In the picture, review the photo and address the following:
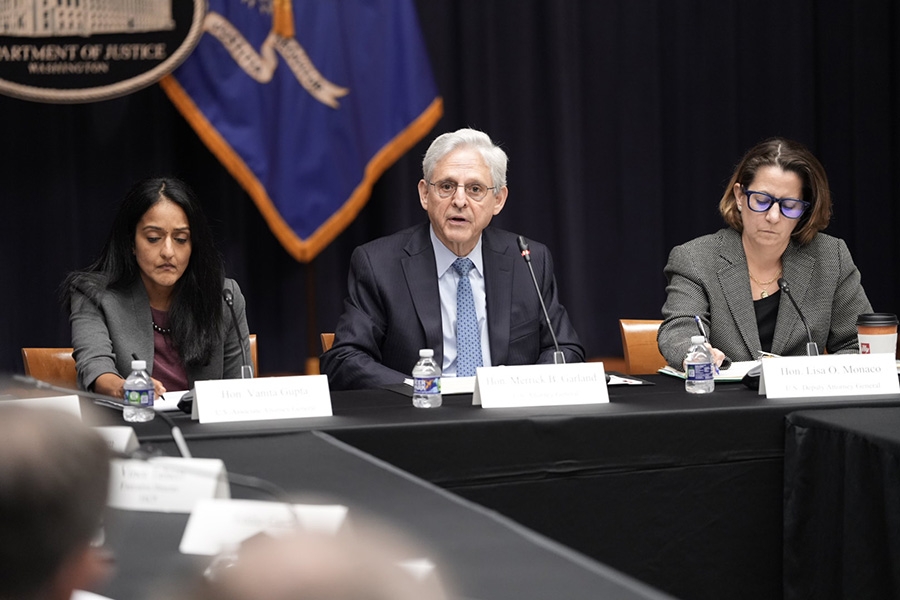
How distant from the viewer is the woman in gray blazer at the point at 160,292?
9.35 feet

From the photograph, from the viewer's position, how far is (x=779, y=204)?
9.74 feet

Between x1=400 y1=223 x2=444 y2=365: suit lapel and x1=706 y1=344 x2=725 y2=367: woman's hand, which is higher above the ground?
x1=400 y1=223 x2=444 y2=365: suit lapel

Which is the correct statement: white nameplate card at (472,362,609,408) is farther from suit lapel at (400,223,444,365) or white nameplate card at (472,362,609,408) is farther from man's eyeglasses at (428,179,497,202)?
man's eyeglasses at (428,179,497,202)

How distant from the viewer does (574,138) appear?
4.61 metres

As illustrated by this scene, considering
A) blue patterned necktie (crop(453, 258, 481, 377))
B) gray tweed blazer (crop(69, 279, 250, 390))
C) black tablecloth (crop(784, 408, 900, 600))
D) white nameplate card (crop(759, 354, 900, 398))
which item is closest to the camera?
black tablecloth (crop(784, 408, 900, 600))

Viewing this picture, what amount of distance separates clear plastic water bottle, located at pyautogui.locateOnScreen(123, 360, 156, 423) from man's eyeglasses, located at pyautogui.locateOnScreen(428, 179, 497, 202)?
109 centimetres

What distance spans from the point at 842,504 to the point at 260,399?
122cm

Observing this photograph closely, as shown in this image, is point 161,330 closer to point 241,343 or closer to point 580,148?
point 241,343

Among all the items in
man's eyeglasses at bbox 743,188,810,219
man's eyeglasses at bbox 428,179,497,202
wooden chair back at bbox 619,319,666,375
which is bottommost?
wooden chair back at bbox 619,319,666,375

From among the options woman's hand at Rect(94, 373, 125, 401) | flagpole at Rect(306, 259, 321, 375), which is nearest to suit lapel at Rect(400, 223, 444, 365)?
woman's hand at Rect(94, 373, 125, 401)

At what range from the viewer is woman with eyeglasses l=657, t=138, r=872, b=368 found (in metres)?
2.98

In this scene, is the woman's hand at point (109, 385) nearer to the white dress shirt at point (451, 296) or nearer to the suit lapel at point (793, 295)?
the white dress shirt at point (451, 296)

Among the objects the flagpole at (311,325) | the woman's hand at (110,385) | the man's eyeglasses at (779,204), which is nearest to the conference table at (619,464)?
the woman's hand at (110,385)

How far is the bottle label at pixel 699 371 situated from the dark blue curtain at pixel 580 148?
2114 mm
